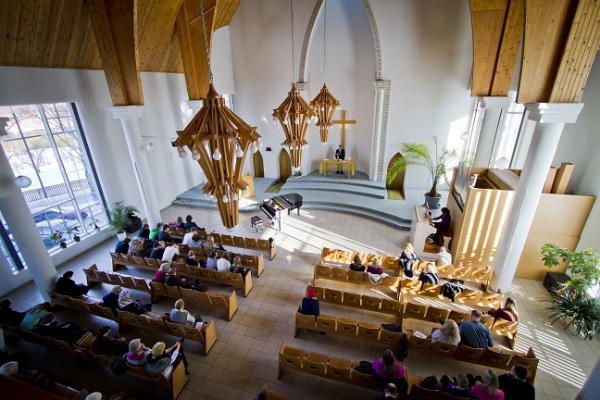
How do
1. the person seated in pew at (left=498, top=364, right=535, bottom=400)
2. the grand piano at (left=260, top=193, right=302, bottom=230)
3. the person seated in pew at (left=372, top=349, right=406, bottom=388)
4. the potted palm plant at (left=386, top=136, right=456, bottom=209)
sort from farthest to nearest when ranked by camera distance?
the potted palm plant at (left=386, top=136, right=456, bottom=209), the grand piano at (left=260, top=193, right=302, bottom=230), the person seated in pew at (left=372, top=349, right=406, bottom=388), the person seated in pew at (left=498, top=364, right=535, bottom=400)

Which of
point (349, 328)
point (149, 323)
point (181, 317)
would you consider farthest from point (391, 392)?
point (149, 323)

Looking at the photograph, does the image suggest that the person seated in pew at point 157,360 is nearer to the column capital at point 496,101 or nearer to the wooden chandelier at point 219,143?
the wooden chandelier at point 219,143

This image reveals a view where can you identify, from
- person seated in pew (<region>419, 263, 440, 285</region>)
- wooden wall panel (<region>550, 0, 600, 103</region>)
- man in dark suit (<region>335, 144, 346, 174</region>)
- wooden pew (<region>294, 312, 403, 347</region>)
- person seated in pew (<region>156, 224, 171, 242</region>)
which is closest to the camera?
wooden wall panel (<region>550, 0, 600, 103</region>)

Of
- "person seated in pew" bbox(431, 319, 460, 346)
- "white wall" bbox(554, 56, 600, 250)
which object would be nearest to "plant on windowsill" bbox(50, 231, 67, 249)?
"person seated in pew" bbox(431, 319, 460, 346)

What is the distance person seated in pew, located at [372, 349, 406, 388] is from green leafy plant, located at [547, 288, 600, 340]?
12.4 ft

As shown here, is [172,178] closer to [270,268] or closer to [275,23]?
[270,268]

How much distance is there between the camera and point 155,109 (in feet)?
35.3

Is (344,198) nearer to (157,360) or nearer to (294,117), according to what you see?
(294,117)

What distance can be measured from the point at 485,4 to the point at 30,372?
11393 millimetres

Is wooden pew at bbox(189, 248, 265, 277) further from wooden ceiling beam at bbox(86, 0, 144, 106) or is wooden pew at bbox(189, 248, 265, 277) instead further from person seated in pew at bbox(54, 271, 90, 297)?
wooden ceiling beam at bbox(86, 0, 144, 106)

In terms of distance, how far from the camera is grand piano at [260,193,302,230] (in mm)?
9805

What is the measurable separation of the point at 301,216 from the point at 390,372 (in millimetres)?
6926

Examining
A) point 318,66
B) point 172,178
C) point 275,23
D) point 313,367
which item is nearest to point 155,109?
point 172,178

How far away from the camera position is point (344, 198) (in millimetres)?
11445
